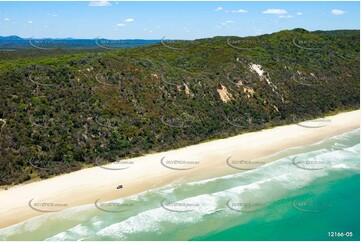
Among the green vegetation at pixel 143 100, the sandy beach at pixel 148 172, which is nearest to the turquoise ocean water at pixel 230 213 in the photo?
the sandy beach at pixel 148 172

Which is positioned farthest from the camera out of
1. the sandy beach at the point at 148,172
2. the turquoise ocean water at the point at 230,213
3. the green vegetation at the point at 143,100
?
the green vegetation at the point at 143,100

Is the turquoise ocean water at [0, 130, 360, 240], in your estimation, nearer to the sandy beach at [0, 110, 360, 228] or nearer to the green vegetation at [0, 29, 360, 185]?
A: the sandy beach at [0, 110, 360, 228]

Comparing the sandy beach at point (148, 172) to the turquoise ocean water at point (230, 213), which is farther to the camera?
the sandy beach at point (148, 172)

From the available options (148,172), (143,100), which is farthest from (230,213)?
(143,100)

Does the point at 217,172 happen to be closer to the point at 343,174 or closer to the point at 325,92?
the point at 343,174

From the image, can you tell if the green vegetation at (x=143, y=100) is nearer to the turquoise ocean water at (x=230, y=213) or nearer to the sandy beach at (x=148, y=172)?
the sandy beach at (x=148, y=172)

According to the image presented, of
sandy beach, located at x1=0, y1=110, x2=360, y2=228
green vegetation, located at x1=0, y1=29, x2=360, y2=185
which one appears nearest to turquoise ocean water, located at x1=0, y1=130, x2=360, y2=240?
sandy beach, located at x1=0, y1=110, x2=360, y2=228

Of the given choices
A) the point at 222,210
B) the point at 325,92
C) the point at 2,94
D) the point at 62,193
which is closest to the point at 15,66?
the point at 2,94
